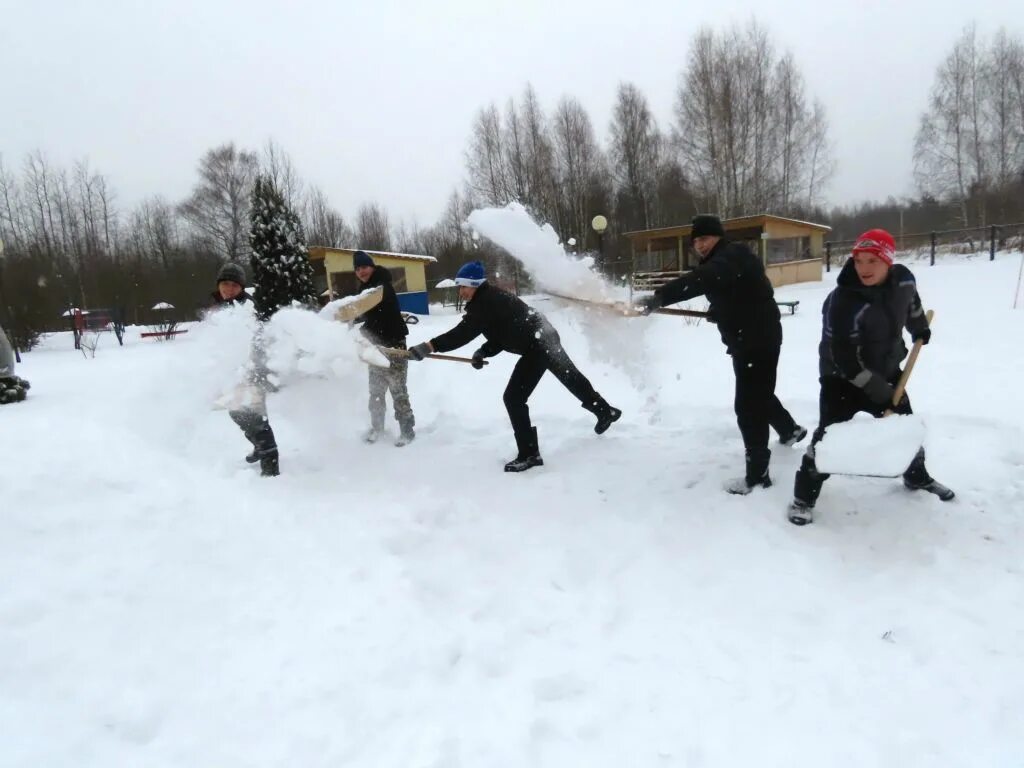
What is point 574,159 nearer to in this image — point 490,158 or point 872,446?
point 490,158

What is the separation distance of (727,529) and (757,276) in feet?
4.91

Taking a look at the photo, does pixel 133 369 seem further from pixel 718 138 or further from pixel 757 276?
pixel 718 138

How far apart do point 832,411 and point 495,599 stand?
2.07 metres

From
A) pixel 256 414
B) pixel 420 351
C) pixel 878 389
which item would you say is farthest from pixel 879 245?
pixel 256 414

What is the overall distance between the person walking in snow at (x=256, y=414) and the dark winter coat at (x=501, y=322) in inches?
56.0

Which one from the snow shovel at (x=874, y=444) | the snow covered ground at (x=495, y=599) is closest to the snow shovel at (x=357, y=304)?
the snow covered ground at (x=495, y=599)

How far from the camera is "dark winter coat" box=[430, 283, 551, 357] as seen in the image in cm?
455

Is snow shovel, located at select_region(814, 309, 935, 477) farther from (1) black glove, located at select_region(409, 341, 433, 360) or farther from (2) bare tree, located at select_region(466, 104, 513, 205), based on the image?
(2) bare tree, located at select_region(466, 104, 513, 205)

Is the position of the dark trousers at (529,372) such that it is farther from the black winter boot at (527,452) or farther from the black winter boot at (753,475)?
the black winter boot at (753,475)

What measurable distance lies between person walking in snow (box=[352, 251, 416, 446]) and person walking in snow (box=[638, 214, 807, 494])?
246 centimetres

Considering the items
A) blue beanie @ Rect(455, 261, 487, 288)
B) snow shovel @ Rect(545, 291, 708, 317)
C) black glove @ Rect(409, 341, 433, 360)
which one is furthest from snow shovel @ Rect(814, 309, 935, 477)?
black glove @ Rect(409, 341, 433, 360)

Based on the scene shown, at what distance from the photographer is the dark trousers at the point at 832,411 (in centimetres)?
329

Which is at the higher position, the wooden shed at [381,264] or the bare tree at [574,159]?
the bare tree at [574,159]

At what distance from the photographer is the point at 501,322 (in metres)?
4.55
